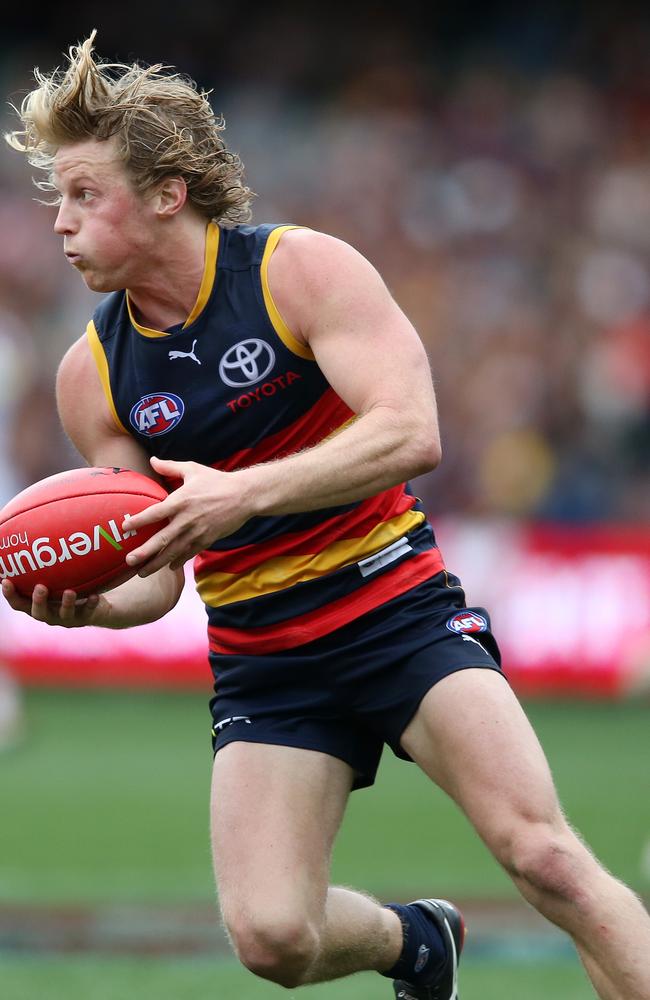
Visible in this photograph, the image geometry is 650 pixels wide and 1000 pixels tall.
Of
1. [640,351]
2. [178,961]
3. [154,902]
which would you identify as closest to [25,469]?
[640,351]

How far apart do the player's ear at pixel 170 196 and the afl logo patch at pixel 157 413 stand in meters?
0.51

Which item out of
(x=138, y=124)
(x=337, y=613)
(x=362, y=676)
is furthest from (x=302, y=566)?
(x=138, y=124)

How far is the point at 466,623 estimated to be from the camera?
4.47 meters

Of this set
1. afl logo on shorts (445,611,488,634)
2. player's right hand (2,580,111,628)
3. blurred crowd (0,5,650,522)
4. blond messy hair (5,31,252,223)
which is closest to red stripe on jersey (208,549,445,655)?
afl logo on shorts (445,611,488,634)

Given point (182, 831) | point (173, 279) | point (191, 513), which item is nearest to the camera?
point (191, 513)

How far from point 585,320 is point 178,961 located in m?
10.0

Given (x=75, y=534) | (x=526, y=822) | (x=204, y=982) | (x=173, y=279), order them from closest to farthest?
(x=526, y=822), (x=75, y=534), (x=173, y=279), (x=204, y=982)

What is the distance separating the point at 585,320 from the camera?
15.0 m

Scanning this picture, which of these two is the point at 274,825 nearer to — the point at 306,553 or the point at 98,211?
the point at 306,553

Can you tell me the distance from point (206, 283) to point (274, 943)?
179 cm

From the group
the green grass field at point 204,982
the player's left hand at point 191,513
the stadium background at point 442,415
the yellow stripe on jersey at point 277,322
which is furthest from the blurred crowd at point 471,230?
the player's left hand at point 191,513

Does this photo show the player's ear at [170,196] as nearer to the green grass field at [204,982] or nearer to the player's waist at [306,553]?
the player's waist at [306,553]

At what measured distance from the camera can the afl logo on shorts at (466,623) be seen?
445 cm

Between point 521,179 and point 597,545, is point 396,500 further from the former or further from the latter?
point 521,179
